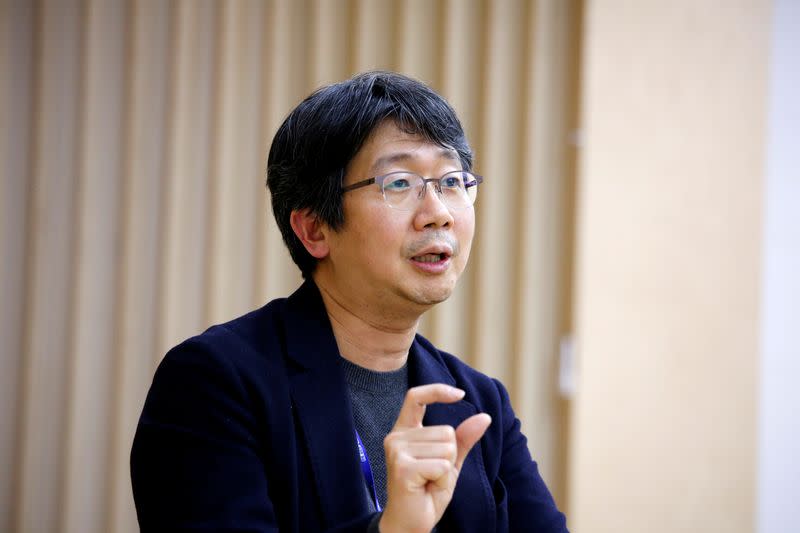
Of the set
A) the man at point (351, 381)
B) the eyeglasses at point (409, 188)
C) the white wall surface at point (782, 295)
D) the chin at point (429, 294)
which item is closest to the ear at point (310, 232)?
the man at point (351, 381)

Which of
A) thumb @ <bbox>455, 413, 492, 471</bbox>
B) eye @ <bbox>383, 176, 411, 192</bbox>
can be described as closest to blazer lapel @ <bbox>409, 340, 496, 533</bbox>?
thumb @ <bbox>455, 413, 492, 471</bbox>

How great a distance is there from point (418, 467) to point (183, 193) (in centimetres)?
183

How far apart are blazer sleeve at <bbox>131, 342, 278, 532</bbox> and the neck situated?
29 cm

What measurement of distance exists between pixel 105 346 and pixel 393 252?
1.60 metres

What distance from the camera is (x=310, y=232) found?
5.36 ft

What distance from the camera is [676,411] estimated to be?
293cm

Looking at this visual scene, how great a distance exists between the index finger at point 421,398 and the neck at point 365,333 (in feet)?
1.25

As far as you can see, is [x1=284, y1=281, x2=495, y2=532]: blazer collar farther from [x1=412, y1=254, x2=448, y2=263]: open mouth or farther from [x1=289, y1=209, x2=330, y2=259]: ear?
[x1=412, y1=254, x2=448, y2=263]: open mouth

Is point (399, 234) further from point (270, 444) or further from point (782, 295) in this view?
point (782, 295)

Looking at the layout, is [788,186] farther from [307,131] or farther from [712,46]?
[307,131]

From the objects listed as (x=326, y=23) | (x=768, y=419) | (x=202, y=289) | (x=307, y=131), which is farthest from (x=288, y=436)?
(x=768, y=419)

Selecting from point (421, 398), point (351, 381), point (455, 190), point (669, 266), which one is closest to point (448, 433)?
point (421, 398)

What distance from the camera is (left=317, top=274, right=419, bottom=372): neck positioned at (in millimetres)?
1588

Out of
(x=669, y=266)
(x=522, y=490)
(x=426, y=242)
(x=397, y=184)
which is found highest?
(x=397, y=184)
